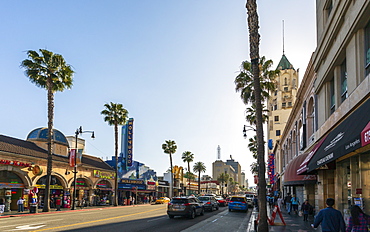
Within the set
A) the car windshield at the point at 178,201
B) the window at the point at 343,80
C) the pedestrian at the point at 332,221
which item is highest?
the window at the point at 343,80

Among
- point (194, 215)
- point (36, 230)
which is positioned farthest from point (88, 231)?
point (194, 215)

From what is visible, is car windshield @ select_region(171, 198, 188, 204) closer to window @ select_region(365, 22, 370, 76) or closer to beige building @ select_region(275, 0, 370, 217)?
beige building @ select_region(275, 0, 370, 217)

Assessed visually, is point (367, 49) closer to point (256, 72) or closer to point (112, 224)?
point (256, 72)

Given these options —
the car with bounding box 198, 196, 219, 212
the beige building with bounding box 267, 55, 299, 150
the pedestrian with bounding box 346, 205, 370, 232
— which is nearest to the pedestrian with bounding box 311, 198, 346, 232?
the pedestrian with bounding box 346, 205, 370, 232

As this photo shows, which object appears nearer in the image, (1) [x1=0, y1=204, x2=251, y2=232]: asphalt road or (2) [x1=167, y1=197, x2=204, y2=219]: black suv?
(1) [x1=0, y1=204, x2=251, y2=232]: asphalt road

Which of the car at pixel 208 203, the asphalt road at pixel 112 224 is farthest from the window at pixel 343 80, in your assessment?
the car at pixel 208 203

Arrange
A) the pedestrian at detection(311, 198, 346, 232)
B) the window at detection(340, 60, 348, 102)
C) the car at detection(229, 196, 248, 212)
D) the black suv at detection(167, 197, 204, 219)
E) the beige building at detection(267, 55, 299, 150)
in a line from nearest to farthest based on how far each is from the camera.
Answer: the pedestrian at detection(311, 198, 346, 232), the window at detection(340, 60, 348, 102), the black suv at detection(167, 197, 204, 219), the car at detection(229, 196, 248, 212), the beige building at detection(267, 55, 299, 150)

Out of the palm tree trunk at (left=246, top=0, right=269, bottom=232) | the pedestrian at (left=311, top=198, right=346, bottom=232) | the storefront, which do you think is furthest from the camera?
the palm tree trunk at (left=246, top=0, right=269, bottom=232)

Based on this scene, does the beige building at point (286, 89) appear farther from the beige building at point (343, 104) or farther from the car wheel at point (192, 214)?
the beige building at point (343, 104)

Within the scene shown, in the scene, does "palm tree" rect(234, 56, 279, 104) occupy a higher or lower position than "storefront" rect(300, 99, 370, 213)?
higher

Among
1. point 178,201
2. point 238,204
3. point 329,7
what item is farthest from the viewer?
point 238,204

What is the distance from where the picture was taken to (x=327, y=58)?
17578 mm

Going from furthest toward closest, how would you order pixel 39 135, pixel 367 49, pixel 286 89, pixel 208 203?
pixel 286 89, pixel 39 135, pixel 208 203, pixel 367 49

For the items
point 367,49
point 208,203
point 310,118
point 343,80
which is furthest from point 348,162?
point 208,203
